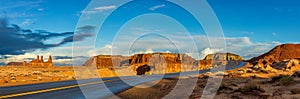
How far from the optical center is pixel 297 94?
1360 centimetres

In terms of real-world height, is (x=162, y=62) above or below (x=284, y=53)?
below

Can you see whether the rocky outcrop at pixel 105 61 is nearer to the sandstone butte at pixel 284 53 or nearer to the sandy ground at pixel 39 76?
the sandstone butte at pixel 284 53

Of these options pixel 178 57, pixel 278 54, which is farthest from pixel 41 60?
pixel 278 54

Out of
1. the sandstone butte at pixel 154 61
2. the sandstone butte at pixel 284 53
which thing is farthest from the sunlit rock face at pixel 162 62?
the sandstone butte at pixel 284 53

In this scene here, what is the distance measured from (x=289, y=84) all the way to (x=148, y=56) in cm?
12146

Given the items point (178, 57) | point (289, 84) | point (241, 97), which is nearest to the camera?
point (241, 97)

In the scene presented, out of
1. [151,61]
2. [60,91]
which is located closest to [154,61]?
[151,61]

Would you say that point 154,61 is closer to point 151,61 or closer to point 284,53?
point 151,61

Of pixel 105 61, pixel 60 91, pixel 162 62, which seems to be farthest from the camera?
pixel 105 61

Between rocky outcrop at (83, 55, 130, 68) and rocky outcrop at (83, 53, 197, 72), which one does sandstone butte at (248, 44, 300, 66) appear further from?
rocky outcrop at (83, 55, 130, 68)

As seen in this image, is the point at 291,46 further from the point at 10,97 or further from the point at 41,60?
the point at 10,97

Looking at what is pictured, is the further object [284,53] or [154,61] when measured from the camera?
[284,53]

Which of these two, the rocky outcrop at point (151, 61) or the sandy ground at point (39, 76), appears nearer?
the sandy ground at point (39, 76)

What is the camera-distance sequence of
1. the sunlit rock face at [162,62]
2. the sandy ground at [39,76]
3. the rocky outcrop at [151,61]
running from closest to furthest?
the sandy ground at [39,76] → the sunlit rock face at [162,62] → the rocky outcrop at [151,61]
